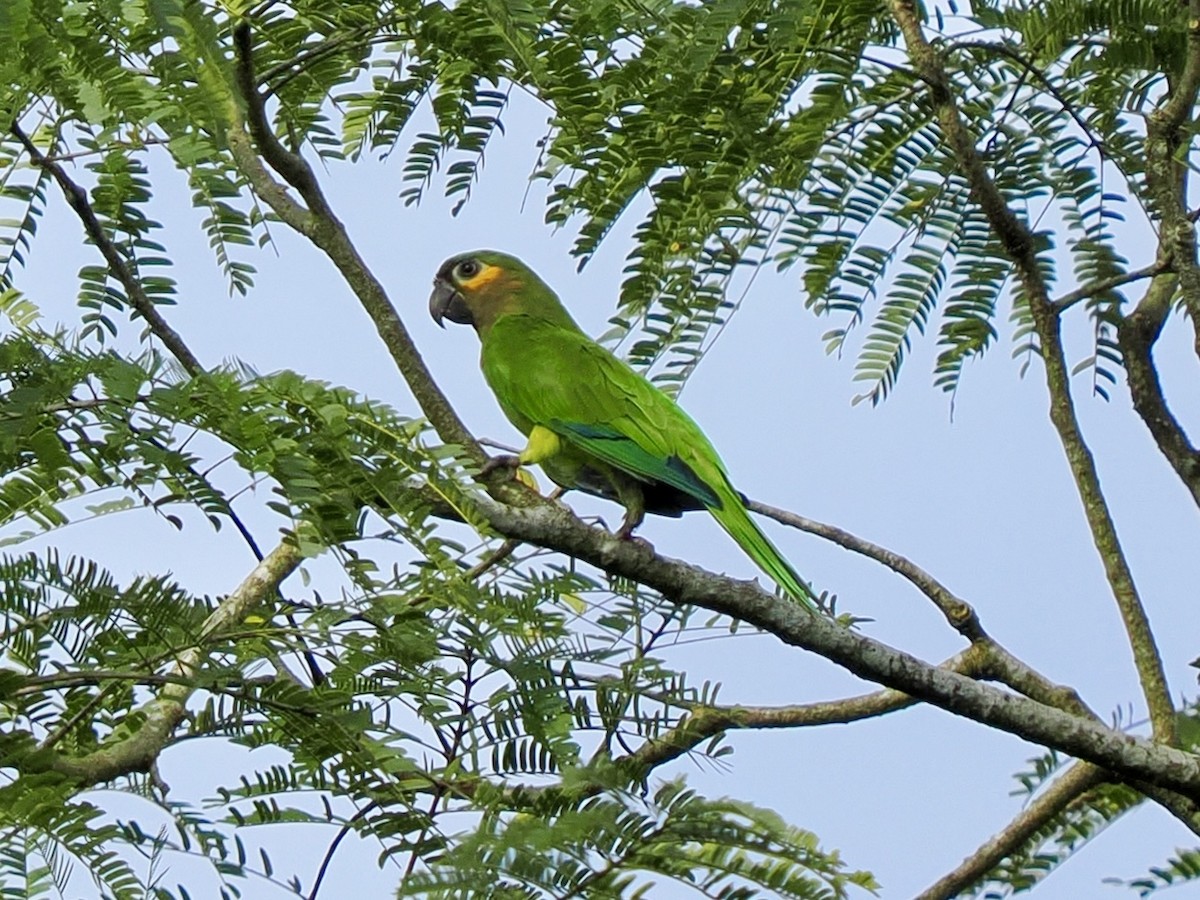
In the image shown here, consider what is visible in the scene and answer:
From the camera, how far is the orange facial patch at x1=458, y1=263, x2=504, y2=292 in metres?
6.29

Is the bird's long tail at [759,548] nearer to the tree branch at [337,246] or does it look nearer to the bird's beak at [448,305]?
the tree branch at [337,246]

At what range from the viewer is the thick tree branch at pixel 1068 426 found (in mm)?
3879

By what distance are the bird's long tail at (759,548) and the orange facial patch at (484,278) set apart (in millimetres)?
2004

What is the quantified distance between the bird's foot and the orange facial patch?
6.38ft

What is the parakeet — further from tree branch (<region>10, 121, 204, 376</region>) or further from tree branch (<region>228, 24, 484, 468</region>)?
tree branch (<region>10, 121, 204, 376</region>)

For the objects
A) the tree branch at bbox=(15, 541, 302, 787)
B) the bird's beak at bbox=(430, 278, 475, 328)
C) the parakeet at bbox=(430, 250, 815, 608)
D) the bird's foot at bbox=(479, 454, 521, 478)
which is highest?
the bird's beak at bbox=(430, 278, 475, 328)

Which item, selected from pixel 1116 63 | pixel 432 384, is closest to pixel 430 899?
pixel 432 384

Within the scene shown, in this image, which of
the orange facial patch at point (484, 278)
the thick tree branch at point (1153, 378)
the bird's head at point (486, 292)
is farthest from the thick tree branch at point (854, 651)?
the orange facial patch at point (484, 278)

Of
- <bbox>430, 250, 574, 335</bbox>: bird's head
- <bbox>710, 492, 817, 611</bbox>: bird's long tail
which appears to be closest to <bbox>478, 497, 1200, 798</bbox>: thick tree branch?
<bbox>710, 492, 817, 611</bbox>: bird's long tail

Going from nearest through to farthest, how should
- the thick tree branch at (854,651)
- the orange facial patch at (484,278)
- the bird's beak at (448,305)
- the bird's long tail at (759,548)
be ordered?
the thick tree branch at (854,651) → the bird's long tail at (759,548) → the orange facial patch at (484,278) → the bird's beak at (448,305)

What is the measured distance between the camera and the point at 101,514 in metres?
3.06

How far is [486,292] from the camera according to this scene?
625 centimetres

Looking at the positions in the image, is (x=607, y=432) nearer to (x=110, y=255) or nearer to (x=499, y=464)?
(x=499, y=464)

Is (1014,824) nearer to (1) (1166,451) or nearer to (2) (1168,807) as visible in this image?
(2) (1168,807)
